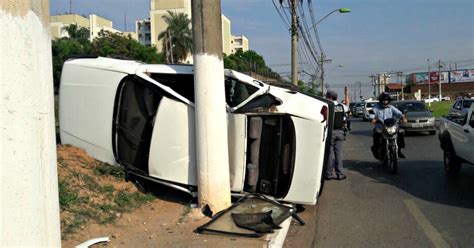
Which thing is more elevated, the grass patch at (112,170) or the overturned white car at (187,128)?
the overturned white car at (187,128)

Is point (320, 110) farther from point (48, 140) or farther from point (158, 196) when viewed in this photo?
point (48, 140)

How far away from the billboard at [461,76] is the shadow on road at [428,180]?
5679 inches

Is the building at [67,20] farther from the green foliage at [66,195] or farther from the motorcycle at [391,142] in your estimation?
the green foliage at [66,195]

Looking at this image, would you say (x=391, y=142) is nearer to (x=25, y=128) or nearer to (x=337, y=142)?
(x=337, y=142)

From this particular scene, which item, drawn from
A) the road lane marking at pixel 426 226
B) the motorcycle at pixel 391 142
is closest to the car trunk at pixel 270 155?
the road lane marking at pixel 426 226

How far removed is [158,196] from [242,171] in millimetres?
1419

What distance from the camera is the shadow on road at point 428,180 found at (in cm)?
785

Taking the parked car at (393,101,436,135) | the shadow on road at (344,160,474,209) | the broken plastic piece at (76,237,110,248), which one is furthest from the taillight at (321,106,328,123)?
the parked car at (393,101,436,135)

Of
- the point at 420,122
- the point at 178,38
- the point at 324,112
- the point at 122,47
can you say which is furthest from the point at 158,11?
the point at 324,112

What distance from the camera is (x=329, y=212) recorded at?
23.5 ft

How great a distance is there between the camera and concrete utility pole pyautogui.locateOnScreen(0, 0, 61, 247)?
2801 millimetres

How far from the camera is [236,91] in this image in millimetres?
7367

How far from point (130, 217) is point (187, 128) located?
54.2 inches

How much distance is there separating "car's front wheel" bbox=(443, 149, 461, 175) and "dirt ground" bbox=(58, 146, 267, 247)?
546 cm
